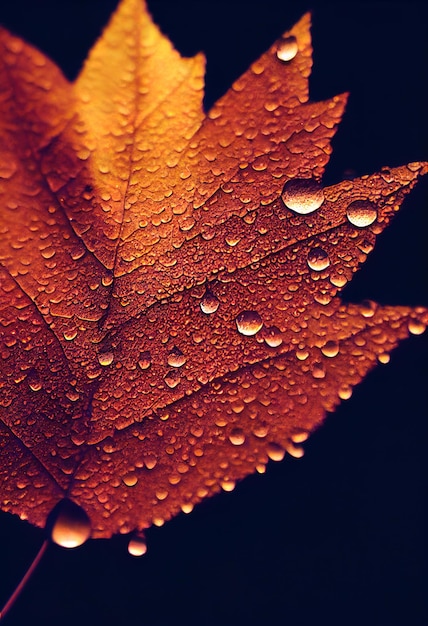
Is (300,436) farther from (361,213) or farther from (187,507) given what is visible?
(361,213)

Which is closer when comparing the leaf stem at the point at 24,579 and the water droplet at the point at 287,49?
the water droplet at the point at 287,49

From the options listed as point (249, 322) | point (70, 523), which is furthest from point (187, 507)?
point (249, 322)

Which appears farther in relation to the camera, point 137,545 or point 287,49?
point 137,545

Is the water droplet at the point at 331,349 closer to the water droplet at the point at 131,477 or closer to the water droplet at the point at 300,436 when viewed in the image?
the water droplet at the point at 300,436

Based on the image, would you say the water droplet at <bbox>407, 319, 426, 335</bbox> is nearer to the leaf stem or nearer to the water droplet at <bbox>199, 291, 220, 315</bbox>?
the water droplet at <bbox>199, 291, 220, 315</bbox>

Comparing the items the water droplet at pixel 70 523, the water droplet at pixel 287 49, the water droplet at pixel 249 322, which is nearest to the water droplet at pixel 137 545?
the water droplet at pixel 70 523

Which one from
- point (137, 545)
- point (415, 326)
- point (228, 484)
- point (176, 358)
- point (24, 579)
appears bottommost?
point (24, 579)

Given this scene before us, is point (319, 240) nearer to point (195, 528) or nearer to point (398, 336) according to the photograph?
point (398, 336)

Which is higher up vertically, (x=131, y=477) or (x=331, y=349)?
(x=331, y=349)
